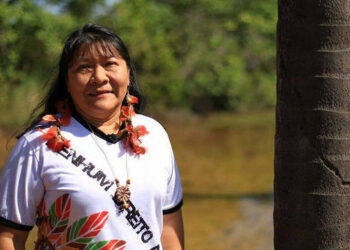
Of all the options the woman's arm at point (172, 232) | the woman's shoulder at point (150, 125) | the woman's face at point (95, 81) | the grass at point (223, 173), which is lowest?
the grass at point (223, 173)

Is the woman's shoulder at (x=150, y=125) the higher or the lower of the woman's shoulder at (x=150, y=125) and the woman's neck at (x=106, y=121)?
the lower

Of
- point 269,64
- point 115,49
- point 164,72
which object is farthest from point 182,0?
point 115,49

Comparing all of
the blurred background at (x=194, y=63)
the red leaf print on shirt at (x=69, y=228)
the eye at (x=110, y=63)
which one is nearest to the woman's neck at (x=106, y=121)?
the eye at (x=110, y=63)

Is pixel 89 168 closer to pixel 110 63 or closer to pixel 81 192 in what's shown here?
pixel 81 192

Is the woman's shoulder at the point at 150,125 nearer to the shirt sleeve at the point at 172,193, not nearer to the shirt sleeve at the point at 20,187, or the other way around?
the shirt sleeve at the point at 172,193

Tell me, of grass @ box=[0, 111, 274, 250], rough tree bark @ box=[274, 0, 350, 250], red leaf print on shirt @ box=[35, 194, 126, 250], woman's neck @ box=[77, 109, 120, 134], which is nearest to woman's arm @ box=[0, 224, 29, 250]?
red leaf print on shirt @ box=[35, 194, 126, 250]

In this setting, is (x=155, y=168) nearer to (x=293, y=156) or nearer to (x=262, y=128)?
(x=293, y=156)

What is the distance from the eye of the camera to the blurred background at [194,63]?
9102 millimetres

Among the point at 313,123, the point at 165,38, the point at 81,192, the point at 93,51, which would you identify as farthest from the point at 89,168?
the point at 165,38

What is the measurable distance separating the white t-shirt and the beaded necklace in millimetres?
20

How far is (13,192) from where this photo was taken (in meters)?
2.56

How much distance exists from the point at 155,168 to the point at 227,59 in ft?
30.7

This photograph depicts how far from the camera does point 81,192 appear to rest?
2.59 m

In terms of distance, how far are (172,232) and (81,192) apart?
0.55m
